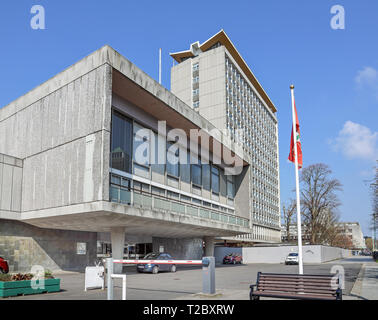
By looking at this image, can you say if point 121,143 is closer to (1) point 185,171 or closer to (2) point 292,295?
(1) point 185,171

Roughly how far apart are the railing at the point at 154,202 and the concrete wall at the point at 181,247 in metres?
6.93

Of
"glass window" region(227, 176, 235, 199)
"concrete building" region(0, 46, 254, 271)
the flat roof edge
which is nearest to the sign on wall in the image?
"concrete building" region(0, 46, 254, 271)

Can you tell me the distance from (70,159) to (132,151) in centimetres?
590

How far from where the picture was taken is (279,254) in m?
54.4

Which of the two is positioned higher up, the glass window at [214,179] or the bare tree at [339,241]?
the glass window at [214,179]

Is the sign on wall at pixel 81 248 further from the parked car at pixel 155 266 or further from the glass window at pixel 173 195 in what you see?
the glass window at pixel 173 195

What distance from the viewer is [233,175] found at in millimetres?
47156

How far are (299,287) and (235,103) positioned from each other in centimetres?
7044

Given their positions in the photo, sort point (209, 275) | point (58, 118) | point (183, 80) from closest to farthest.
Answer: point (209, 275), point (58, 118), point (183, 80)

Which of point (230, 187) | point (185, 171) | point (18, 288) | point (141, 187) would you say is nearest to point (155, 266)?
point (141, 187)

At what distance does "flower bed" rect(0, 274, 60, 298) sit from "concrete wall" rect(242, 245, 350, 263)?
42.9 metres

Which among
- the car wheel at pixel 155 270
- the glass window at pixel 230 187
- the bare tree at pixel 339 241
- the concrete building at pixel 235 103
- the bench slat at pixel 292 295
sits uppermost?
the concrete building at pixel 235 103

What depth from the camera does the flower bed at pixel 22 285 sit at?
43.2 feet

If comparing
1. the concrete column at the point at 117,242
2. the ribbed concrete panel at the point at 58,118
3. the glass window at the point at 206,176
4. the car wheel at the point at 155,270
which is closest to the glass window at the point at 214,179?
the glass window at the point at 206,176
